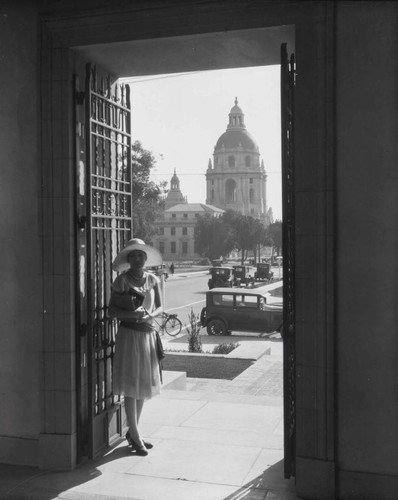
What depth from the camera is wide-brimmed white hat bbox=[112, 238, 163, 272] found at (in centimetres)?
548

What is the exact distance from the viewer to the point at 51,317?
5113 mm

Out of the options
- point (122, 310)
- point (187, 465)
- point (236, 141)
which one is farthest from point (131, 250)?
point (236, 141)

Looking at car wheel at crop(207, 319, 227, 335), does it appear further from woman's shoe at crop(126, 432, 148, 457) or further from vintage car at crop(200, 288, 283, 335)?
woman's shoe at crop(126, 432, 148, 457)

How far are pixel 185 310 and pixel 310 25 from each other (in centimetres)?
2205

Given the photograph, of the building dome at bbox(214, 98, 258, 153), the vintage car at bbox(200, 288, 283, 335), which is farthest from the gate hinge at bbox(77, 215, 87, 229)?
the building dome at bbox(214, 98, 258, 153)

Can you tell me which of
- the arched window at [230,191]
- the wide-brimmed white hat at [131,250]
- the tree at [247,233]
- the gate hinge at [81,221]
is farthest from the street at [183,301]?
the arched window at [230,191]

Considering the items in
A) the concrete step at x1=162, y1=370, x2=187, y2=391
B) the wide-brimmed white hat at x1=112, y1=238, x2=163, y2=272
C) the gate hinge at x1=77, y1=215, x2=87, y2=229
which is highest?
the gate hinge at x1=77, y1=215, x2=87, y2=229

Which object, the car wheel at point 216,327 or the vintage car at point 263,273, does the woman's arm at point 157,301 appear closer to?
the car wheel at point 216,327

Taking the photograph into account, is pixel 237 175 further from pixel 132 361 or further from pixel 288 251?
pixel 288 251

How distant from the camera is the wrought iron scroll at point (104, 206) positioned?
5242 millimetres

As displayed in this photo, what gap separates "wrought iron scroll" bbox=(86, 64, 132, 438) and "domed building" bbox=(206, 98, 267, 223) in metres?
135

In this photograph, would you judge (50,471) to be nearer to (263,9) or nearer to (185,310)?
(263,9)

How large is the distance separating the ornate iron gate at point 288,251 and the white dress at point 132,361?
4.39ft

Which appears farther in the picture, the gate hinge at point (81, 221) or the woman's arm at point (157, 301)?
the woman's arm at point (157, 301)
